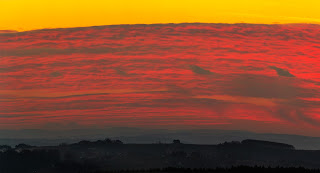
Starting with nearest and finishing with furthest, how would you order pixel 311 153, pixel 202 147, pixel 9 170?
pixel 9 170
pixel 311 153
pixel 202 147

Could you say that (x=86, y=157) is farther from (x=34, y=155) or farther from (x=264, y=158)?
(x=264, y=158)

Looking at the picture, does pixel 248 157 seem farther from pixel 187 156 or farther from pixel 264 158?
pixel 187 156

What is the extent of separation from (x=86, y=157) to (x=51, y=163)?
1240 cm

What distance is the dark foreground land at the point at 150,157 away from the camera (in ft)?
416

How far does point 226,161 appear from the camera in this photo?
5443 inches

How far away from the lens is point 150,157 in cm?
13775

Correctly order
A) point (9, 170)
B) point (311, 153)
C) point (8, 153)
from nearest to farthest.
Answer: point (9, 170)
point (8, 153)
point (311, 153)

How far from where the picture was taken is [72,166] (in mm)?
123375

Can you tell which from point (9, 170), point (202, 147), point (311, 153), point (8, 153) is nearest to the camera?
point (9, 170)

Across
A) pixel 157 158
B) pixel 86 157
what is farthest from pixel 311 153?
pixel 86 157

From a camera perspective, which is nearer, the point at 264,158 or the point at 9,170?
the point at 9,170

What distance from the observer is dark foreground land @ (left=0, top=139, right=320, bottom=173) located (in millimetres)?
126938

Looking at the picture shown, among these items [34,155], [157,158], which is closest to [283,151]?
[157,158]

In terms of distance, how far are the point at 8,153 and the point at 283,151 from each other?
56.8m
